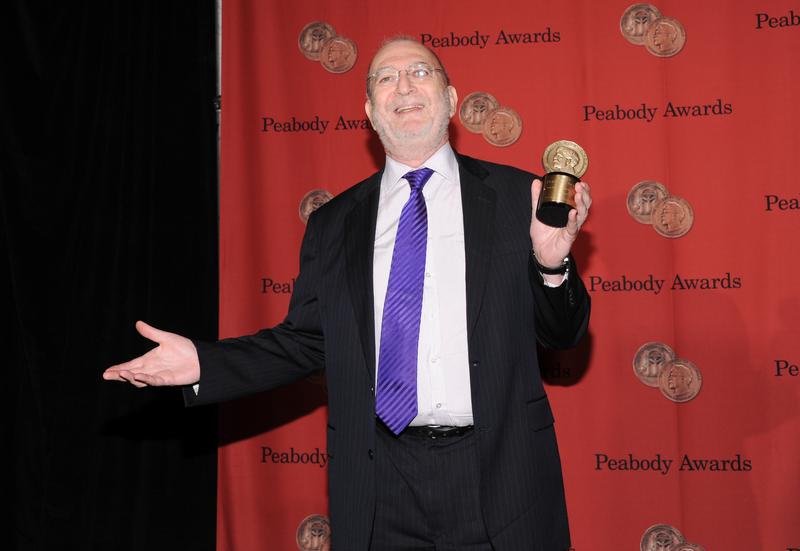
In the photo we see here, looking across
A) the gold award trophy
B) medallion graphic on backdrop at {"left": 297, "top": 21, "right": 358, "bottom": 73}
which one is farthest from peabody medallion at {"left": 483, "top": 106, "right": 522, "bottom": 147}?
the gold award trophy

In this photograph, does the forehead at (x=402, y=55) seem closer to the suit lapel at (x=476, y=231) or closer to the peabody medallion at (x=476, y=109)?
Result: the suit lapel at (x=476, y=231)

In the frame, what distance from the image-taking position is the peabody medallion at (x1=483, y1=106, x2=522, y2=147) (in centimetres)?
377

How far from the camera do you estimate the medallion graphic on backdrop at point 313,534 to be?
3885 mm

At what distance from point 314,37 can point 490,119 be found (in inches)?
39.8

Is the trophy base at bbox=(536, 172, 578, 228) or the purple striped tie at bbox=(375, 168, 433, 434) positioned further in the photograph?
the purple striped tie at bbox=(375, 168, 433, 434)

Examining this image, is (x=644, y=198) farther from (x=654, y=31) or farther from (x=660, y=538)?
(x=660, y=538)

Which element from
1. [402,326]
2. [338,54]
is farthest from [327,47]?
[402,326]

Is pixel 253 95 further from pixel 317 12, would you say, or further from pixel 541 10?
pixel 541 10

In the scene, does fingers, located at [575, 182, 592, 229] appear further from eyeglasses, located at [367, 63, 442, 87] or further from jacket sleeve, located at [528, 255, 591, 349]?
eyeglasses, located at [367, 63, 442, 87]

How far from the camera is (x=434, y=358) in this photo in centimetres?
214

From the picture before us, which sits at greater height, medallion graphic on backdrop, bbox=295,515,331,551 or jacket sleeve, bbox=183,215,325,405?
jacket sleeve, bbox=183,215,325,405

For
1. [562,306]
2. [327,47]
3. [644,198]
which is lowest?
[562,306]

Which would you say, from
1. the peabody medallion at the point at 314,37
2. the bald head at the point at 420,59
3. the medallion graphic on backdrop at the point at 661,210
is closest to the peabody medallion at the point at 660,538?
the medallion graphic on backdrop at the point at 661,210

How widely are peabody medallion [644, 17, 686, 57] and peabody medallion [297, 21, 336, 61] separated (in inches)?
62.4
